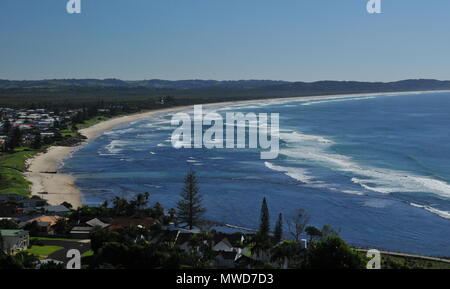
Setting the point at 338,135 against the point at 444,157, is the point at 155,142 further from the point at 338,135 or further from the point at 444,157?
the point at 444,157

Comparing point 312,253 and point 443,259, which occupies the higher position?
point 312,253

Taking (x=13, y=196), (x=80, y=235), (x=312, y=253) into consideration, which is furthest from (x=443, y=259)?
(x=13, y=196)

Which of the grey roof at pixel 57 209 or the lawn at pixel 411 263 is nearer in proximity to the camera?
the lawn at pixel 411 263

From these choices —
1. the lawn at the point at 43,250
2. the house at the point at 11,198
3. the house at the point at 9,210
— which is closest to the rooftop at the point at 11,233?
the lawn at the point at 43,250

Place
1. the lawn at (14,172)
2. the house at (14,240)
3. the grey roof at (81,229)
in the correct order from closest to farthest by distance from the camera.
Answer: the house at (14,240), the grey roof at (81,229), the lawn at (14,172)

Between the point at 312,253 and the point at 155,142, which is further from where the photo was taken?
the point at 155,142

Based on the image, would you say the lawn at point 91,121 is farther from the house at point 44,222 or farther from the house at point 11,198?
the house at point 44,222

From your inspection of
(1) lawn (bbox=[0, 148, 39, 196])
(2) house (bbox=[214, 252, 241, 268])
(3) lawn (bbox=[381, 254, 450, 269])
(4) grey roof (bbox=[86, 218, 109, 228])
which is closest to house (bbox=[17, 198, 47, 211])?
(1) lawn (bbox=[0, 148, 39, 196])

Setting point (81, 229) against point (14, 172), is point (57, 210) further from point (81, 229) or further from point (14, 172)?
point (14, 172)
